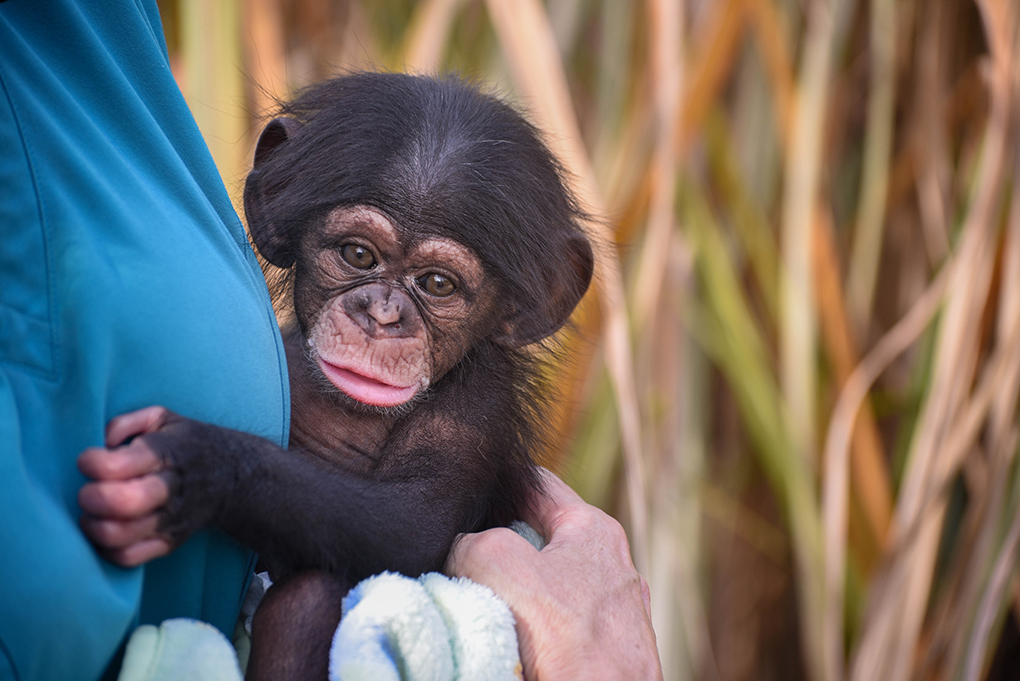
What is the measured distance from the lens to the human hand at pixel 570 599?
796 millimetres

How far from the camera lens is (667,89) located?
1603 mm

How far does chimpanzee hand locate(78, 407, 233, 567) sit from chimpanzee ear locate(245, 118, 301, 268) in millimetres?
547

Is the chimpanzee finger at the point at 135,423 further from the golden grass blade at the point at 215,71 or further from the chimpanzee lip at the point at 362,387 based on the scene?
the golden grass blade at the point at 215,71

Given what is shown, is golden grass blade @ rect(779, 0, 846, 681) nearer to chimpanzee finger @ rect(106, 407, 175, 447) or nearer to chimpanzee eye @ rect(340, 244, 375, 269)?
chimpanzee eye @ rect(340, 244, 375, 269)

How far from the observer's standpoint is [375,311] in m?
1.04

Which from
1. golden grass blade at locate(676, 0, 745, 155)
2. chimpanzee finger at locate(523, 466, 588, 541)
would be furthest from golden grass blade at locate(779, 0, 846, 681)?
chimpanzee finger at locate(523, 466, 588, 541)

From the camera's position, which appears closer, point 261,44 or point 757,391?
point 261,44

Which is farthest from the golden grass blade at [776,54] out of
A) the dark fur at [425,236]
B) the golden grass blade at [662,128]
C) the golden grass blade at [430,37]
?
the dark fur at [425,236]

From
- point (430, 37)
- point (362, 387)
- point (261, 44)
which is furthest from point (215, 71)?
point (362, 387)

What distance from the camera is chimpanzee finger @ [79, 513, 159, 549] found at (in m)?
0.55

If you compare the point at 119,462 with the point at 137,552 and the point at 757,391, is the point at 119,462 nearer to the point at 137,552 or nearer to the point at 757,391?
the point at 137,552

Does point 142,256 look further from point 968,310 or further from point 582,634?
point 968,310

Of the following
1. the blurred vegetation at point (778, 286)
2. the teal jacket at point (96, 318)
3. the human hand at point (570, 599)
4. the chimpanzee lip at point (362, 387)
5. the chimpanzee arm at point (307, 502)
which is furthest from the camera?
the blurred vegetation at point (778, 286)

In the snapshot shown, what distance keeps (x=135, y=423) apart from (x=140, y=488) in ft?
0.17
